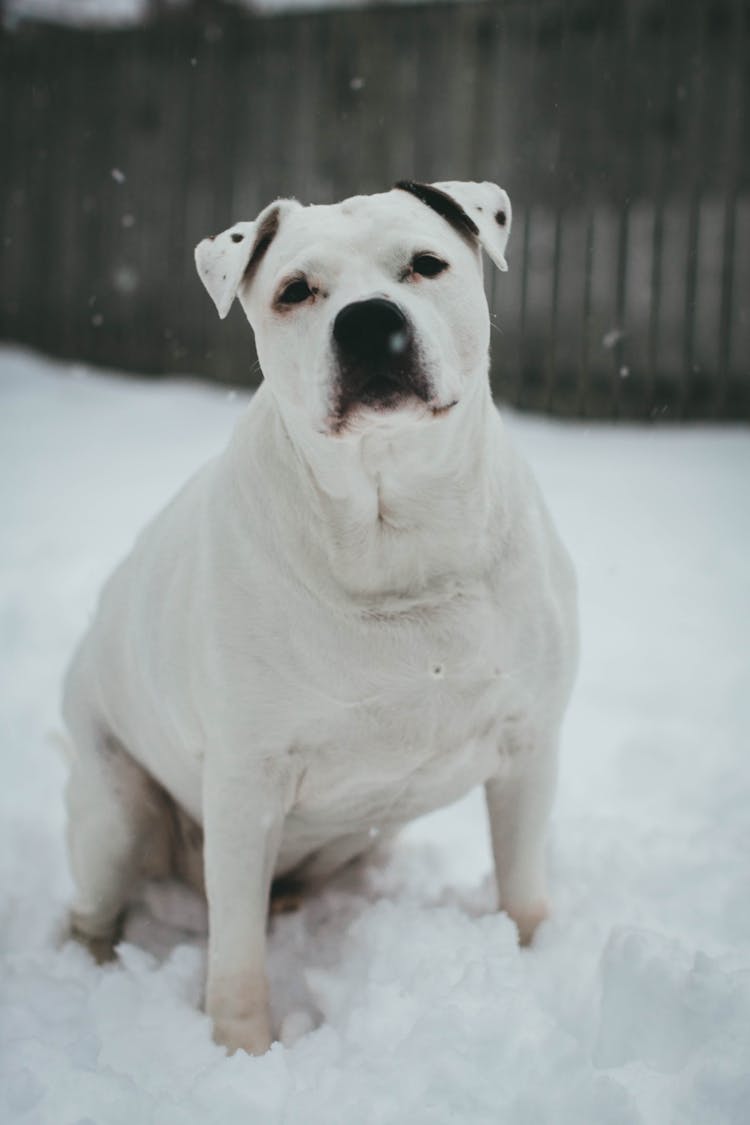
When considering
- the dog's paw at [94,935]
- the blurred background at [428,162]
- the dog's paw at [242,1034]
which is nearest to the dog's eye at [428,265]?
the dog's paw at [242,1034]

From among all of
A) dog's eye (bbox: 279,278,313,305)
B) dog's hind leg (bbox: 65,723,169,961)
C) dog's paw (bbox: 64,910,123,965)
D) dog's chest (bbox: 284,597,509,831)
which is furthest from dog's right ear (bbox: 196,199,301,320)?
dog's paw (bbox: 64,910,123,965)

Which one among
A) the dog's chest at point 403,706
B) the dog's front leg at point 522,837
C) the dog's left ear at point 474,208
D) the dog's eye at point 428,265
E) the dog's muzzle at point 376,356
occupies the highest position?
the dog's left ear at point 474,208

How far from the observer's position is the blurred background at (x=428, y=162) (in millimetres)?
5777

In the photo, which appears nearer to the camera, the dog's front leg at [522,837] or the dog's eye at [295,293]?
the dog's eye at [295,293]

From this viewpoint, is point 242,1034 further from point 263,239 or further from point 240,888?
point 263,239

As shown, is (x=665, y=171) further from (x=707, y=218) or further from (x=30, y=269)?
(x=30, y=269)

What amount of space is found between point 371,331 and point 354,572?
479 millimetres

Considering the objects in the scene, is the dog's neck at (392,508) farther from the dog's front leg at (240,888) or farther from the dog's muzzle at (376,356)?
the dog's front leg at (240,888)

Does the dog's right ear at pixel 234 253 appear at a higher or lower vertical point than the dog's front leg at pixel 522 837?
higher

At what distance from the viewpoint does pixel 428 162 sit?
632cm

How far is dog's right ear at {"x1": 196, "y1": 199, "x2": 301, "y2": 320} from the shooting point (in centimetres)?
224

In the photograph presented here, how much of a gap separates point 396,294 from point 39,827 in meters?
2.05

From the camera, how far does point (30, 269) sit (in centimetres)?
743

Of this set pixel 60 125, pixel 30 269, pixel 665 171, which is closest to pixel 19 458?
pixel 30 269
